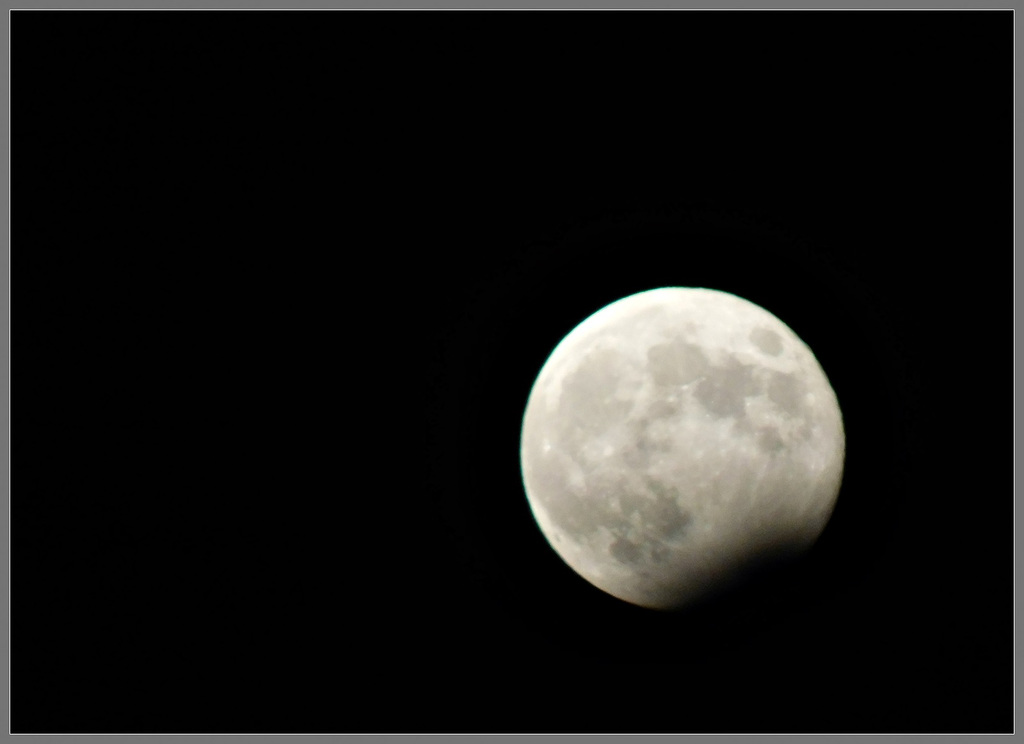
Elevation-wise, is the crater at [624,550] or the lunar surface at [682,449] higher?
the lunar surface at [682,449]

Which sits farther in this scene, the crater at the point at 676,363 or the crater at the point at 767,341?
the crater at the point at 767,341

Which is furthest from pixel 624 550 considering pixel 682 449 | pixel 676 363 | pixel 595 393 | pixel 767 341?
pixel 767 341

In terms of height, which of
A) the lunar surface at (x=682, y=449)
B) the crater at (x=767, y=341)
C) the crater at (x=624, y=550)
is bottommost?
the crater at (x=624, y=550)

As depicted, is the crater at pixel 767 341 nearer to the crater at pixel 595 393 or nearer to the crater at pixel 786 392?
the crater at pixel 786 392

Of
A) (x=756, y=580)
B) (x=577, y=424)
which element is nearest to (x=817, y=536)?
(x=756, y=580)

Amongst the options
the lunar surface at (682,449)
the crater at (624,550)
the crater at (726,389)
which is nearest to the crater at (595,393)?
the lunar surface at (682,449)

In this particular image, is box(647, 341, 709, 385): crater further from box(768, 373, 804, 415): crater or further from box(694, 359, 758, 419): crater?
box(768, 373, 804, 415): crater

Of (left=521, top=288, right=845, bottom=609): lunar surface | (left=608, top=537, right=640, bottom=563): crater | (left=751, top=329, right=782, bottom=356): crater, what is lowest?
(left=608, top=537, right=640, bottom=563): crater

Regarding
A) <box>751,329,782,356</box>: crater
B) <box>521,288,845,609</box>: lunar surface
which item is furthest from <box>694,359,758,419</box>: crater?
<box>751,329,782,356</box>: crater
